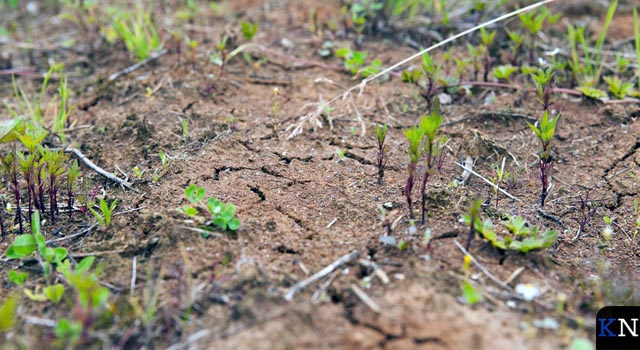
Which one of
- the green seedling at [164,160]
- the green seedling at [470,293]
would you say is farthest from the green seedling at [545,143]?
the green seedling at [164,160]

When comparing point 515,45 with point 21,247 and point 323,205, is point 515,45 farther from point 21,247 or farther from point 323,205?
point 21,247

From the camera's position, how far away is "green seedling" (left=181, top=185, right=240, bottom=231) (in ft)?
8.25

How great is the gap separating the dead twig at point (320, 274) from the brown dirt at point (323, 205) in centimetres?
3

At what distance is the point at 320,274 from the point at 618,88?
2.22 metres

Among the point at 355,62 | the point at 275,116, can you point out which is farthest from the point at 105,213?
the point at 355,62

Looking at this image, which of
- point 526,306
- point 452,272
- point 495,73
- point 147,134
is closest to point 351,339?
point 452,272

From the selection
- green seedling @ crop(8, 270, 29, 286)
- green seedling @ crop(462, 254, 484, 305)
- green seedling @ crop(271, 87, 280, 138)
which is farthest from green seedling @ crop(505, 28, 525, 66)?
green seedling @ crop(8, 270, 29, 286)

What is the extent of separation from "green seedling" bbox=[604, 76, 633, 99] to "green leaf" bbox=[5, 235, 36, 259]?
303cm

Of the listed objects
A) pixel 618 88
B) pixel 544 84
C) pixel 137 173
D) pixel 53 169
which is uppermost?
pixel 544 84

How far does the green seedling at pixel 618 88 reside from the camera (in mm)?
3539

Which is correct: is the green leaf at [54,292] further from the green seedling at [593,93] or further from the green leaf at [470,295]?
the green seedling at [593,93]

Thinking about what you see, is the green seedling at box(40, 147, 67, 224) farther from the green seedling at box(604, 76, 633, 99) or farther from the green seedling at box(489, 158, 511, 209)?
the green seedling at box(604, 76, 633, 99)

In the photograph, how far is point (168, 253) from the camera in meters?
2.45

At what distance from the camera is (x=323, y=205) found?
110 inches
